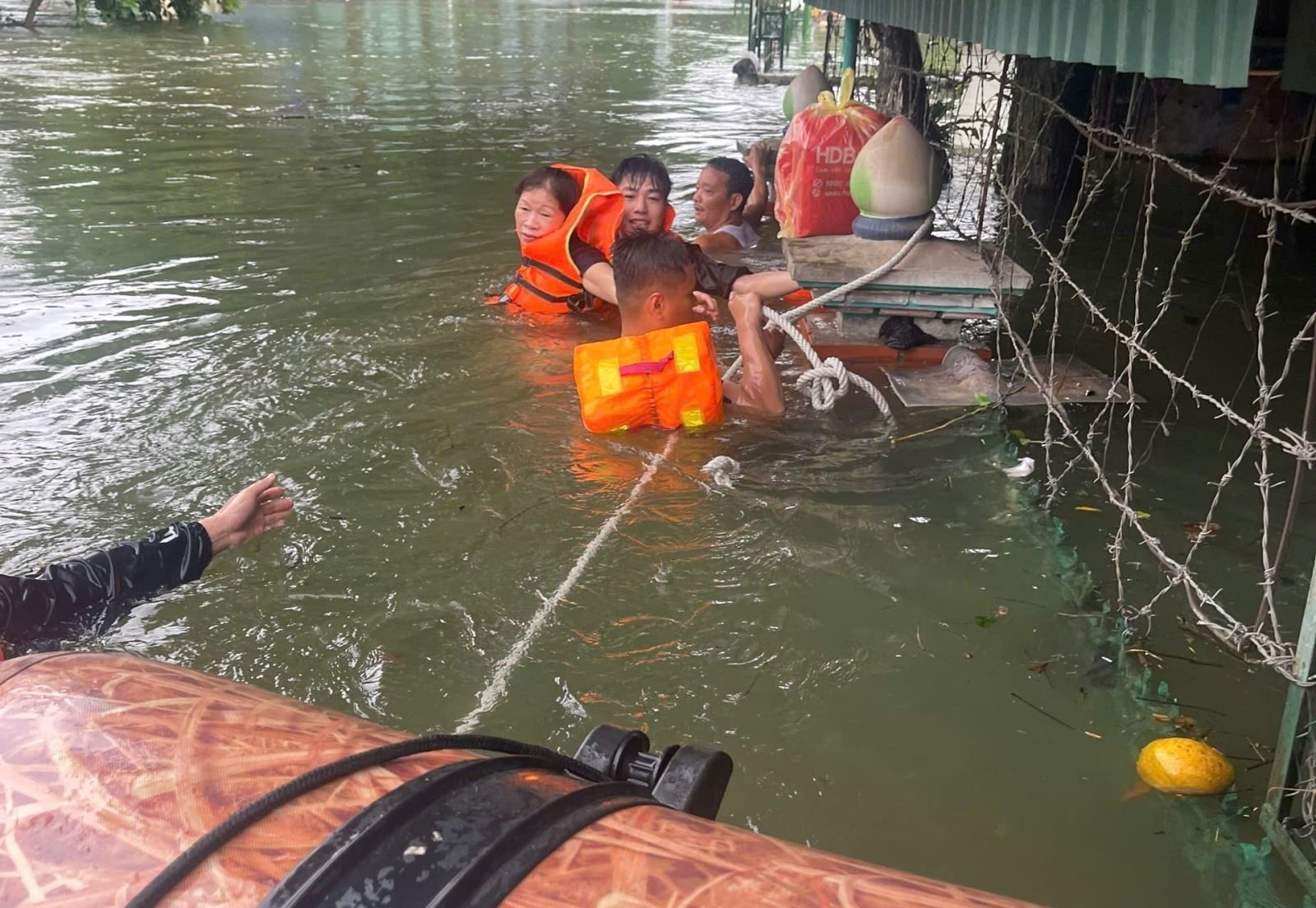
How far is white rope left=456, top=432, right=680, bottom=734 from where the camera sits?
3.00 metres

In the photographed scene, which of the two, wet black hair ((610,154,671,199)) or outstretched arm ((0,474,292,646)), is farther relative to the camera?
wet black hair ((610,154,671,199))

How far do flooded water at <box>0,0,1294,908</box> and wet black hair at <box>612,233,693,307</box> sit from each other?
61 centimetres

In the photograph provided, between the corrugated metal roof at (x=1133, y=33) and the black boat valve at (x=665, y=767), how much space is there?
210 centimetres

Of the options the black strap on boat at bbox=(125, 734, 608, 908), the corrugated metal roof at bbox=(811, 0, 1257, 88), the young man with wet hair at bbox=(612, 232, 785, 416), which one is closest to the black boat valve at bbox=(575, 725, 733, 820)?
the black strap on boat at bbox=(125, 734, 608, 908)

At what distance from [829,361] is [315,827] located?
3812 millimetres

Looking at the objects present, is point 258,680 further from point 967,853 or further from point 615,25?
point 615,25

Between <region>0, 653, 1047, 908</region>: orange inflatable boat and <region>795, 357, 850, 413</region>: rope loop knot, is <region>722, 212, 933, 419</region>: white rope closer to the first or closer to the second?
<region>795, 357, 850, 413</region>: rope loop knot

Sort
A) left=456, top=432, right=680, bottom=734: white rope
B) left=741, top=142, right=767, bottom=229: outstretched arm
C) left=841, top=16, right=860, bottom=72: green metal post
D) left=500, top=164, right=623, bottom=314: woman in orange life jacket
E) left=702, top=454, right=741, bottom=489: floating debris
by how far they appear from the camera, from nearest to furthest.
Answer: left=456, top=432, right=680, bottom=734: white rope → left=702, top=454, right=741, bottom=489: floating debris → left=500, top=164, right=623, bottom=314: woman in orange life jacket → left=741, top=142, right=767, bottom=229: outstretched arm → left=841, top=16, right=860, bottom=72: green metal post

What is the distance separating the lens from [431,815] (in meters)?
0.98

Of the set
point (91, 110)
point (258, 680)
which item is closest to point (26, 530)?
point (258, 680)

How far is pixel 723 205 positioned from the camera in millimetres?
7203

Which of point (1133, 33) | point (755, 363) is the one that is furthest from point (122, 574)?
point (1133, 33)

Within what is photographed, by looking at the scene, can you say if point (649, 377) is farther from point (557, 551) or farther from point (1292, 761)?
point (1292, 761)


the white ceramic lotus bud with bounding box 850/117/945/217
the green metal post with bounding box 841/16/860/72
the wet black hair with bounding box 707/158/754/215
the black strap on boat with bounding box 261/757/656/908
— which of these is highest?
the green metal post with bounding box 841/16/860/72
